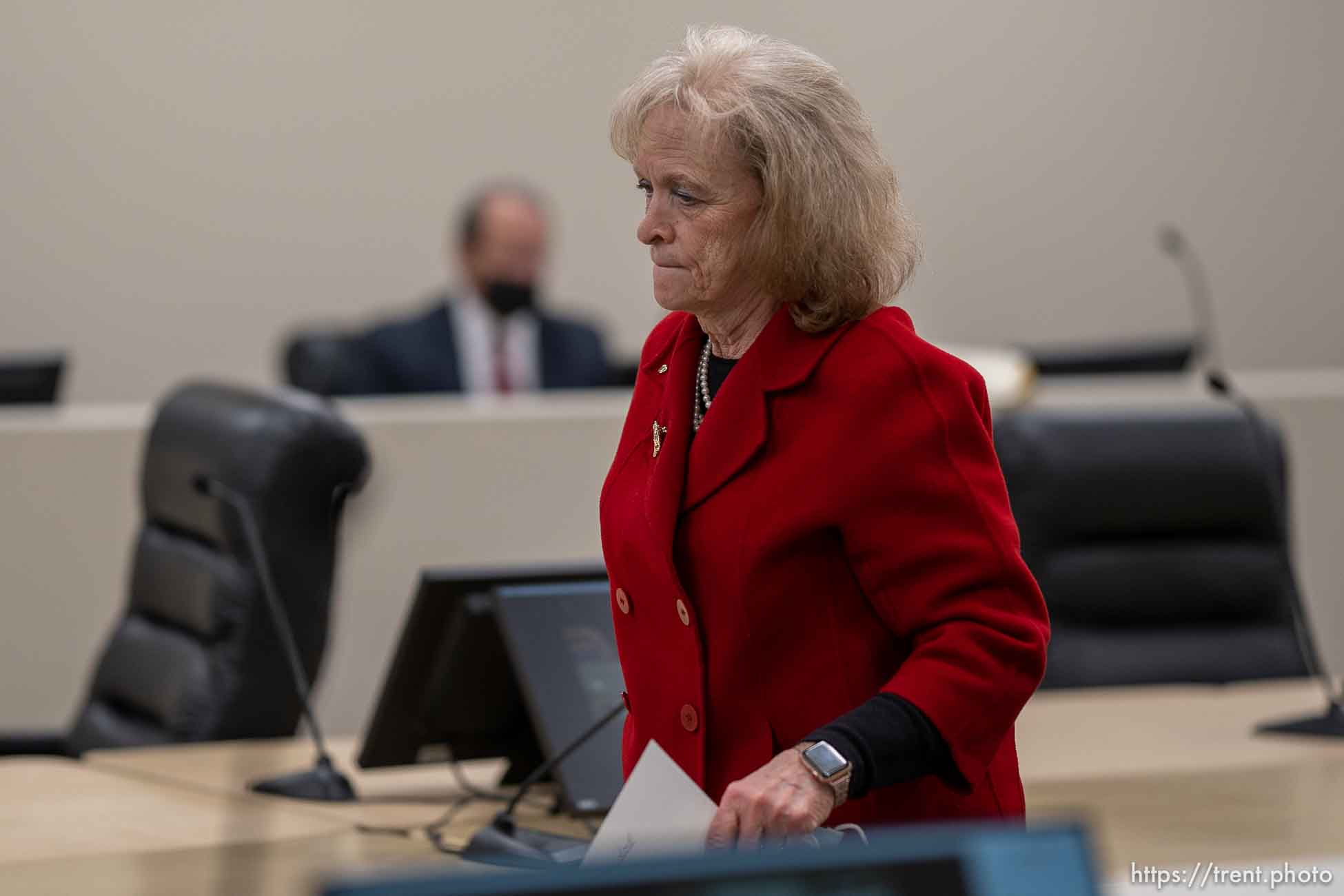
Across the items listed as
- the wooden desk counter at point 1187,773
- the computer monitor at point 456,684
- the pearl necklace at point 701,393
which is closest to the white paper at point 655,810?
the pearl necklace at point 701,393

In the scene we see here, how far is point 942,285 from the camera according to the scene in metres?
7.77

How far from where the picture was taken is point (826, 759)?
1227 mm

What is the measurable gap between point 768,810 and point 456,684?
1.09 meters

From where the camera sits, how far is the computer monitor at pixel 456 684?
2.19 m

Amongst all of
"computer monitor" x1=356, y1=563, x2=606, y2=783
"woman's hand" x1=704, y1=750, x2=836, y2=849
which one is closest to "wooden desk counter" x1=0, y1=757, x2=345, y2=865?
"computer monitor" x1=356, y1=563, x2=606, y2=783

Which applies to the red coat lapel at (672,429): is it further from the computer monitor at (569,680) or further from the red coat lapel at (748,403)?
the computer monitor at (569,680)

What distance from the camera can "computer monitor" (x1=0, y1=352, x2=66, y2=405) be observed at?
419 centimetres

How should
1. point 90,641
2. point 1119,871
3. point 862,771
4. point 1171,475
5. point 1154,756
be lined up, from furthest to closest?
point 90,641 → point 1171,475 → point 1154,756 → point 1119,871 → point 862,771

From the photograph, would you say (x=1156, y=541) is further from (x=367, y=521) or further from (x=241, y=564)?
(x=367, y=521)

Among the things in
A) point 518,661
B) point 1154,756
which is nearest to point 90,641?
point 518,661

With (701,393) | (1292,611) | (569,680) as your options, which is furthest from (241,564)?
(1292,611)

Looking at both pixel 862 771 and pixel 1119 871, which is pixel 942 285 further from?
pixel 862 771

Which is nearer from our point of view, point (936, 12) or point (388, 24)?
point (388, 24)

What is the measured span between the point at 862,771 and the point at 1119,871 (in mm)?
611
